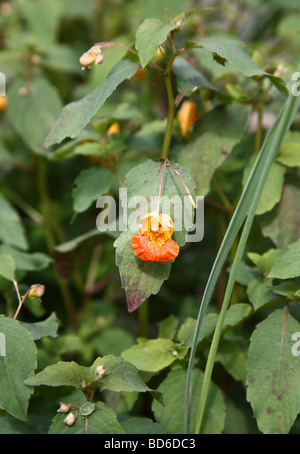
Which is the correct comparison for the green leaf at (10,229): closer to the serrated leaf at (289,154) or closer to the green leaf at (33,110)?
the green leaf at (33,110)

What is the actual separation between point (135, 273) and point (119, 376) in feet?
0.57

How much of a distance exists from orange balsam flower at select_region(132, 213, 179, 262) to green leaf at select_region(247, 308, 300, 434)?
0.81ft

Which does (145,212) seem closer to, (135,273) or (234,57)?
(135,273)

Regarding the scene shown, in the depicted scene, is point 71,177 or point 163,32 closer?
point 163,32

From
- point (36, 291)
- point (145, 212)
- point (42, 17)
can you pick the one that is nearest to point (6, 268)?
point (36, 291)

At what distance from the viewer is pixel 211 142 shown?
3.39 feet

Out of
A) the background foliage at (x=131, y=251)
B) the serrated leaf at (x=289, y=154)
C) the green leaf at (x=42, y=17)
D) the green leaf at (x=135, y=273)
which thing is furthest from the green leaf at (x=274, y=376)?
the green leaf at (x=42, y=17)

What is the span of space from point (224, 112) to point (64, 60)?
A: 0.75m

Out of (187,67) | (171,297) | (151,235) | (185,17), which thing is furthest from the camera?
(171,297)

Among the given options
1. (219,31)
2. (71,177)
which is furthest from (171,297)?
(219,31)

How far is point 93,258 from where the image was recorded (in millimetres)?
1524

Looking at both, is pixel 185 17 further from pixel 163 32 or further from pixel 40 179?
pixel 40 179

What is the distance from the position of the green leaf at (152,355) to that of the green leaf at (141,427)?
9cm

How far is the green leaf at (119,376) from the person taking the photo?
748 millimetres
